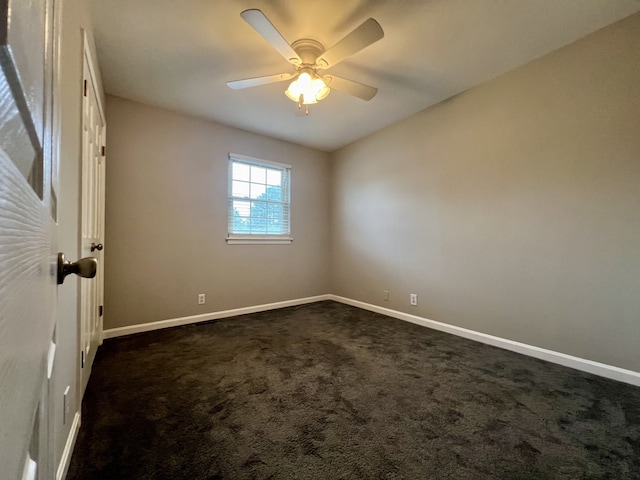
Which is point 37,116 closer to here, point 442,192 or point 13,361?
point 13,361

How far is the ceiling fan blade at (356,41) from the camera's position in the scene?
1656 mm

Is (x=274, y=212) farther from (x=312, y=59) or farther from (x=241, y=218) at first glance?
(x=312, y=59)

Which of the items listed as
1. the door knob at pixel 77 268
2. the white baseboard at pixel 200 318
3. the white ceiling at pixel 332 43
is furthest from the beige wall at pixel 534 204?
the door knob at pixel 77 268

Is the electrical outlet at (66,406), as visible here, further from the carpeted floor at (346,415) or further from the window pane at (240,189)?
the window pane at (240,189)

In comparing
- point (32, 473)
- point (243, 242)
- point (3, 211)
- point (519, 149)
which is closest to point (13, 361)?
point (3, 211)

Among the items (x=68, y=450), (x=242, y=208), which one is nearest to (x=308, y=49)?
(x=242, y=208)

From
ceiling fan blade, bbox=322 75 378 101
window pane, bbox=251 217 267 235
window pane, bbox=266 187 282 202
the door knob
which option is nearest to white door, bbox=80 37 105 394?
the door knob

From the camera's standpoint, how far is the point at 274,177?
13.5ft

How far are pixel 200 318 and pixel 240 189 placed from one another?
5.55 ft

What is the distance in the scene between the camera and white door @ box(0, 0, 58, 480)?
0.23 meters

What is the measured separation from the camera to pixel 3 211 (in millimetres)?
229

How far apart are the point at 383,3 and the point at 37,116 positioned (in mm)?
2161

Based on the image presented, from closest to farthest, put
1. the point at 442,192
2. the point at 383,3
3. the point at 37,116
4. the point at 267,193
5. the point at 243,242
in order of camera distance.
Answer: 1. the point at 37,116
2. the point at 383,3
3. the point at 442,192
4. the point at 243,242
5. the point at 267,193

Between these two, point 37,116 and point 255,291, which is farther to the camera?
point 255,291
